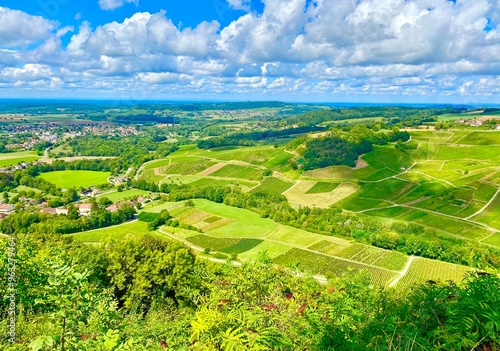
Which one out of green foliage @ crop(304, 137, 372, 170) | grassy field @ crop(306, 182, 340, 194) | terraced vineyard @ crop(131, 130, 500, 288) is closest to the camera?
terraced vineyard @ crop(131, 130, 500, 288)

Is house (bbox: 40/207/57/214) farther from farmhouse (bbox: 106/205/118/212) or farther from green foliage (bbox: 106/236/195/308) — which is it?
green foliage (bbox: 106/236/195/308)

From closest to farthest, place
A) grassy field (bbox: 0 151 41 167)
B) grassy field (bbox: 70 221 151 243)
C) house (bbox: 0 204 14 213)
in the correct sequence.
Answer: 1. grassy field (bbox: 70 221 151 243)
2. house (bbox: 0 204 14 213)
3. grassy field (bbox: 0 151 41 167)

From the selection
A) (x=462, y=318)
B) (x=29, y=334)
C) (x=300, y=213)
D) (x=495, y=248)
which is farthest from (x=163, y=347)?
(x=300, y=213)

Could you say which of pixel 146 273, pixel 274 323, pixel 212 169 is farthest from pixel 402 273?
pixel 212 169

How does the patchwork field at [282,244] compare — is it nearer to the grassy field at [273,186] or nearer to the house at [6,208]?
the grassy field at [273,186]

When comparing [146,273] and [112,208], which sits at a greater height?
[146,273]

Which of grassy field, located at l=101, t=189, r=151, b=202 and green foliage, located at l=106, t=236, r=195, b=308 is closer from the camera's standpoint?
green foliage, located at l=106, t=236, r=195, b=308

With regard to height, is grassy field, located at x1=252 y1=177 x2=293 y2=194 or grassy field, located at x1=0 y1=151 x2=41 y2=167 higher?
grassy field, located at x1=0 y1=151 x2=41 y2=167

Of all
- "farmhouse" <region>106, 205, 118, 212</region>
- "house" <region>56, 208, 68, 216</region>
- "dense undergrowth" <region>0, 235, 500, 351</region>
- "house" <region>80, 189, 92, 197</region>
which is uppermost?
"dense undergrowth" <region>0, 235, 500, 351</region>

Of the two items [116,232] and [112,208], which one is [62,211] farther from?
[116,232]

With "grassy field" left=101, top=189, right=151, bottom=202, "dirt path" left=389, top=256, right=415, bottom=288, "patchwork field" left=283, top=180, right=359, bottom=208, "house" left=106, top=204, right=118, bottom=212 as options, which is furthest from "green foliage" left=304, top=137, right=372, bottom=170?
"house" left=106, top=204, right=118, bottom=212
